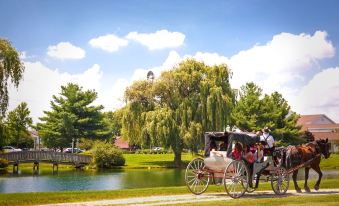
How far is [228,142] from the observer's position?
1475 cm

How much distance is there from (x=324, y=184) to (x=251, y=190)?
176 inches

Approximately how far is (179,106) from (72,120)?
2125cm

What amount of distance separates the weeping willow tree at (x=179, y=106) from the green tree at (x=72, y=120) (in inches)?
590

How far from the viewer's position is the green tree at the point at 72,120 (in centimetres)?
6194

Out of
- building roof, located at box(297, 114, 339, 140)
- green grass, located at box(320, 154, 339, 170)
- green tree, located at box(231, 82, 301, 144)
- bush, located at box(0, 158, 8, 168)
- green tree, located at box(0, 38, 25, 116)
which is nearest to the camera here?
green tree, located at box(0, 38, 25, 116)

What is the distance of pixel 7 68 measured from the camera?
101ft

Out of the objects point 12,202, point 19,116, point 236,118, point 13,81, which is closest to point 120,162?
point 236,118

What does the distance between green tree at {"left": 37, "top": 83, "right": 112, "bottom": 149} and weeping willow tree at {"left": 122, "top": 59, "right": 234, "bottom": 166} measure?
15.0 metres

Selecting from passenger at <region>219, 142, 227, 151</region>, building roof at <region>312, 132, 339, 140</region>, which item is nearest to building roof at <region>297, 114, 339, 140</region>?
building roof at <region>312, 132, 339, 140</region>

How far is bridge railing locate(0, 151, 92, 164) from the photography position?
46362 millimetres

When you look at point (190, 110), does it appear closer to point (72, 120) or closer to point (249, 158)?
point (72, 120)

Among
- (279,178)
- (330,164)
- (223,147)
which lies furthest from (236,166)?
(330,164)

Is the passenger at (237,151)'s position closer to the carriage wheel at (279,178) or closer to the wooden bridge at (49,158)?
the carriage wheel at (279,178)

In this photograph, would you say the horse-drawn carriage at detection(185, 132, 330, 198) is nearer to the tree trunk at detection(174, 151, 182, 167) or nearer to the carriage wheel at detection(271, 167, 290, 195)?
the carriage wheel at detection(271, 167, 290, 195)
